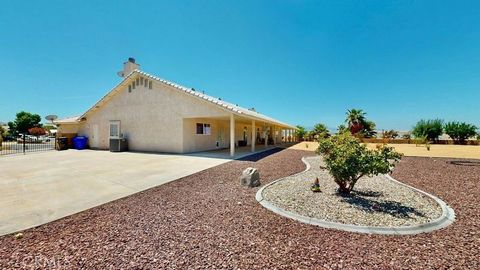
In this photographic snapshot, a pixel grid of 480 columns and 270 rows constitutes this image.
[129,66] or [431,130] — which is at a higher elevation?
[129,66]

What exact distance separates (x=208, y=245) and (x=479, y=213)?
537 cm

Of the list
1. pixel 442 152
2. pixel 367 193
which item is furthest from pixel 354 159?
pixel 442 152

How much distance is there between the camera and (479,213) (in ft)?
13.7

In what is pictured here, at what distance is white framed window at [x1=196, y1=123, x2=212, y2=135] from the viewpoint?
53.3 feet

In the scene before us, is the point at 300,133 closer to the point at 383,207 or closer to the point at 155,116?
the point at 155,116

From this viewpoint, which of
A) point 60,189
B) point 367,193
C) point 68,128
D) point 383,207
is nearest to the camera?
point 383,207

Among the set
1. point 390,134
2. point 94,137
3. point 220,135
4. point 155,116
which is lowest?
point 94,137

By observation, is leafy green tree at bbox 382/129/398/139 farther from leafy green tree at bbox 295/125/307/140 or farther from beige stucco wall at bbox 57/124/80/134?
beige stucco wall at bbox 57/124/80/134

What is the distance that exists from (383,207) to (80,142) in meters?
22.3

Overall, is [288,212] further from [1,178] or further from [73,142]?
[73,142]

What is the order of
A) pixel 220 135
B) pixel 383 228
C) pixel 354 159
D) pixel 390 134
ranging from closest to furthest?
pixel 383 228
pixel 354 159
pixel 220 135
pixel 390 134

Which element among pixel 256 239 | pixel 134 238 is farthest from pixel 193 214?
pixel 256 239

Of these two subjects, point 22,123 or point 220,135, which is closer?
point 220,135

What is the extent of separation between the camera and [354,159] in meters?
4.64
